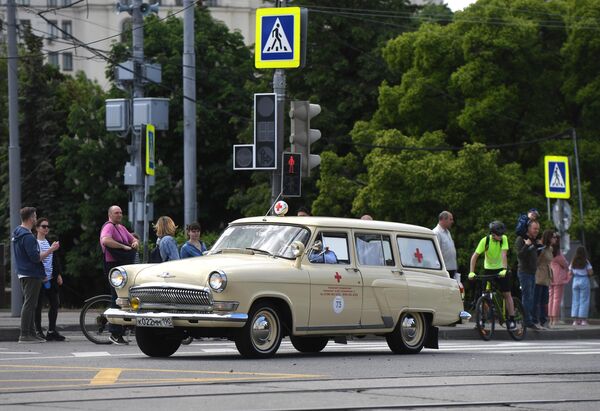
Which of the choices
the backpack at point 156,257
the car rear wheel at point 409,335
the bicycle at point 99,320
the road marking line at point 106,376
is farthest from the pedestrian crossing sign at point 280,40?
the road marking line at point 106,376

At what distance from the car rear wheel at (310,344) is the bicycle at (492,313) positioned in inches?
204

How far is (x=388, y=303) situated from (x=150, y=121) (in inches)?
588

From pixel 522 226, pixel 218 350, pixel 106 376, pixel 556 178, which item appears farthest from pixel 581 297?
pixel 106 376

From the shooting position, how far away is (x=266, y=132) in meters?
23.2

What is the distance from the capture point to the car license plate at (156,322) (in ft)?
51.4

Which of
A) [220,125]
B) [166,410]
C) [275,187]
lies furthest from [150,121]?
[220,125]

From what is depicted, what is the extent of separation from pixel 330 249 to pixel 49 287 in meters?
5.62

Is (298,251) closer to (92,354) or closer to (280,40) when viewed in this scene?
(92,354)

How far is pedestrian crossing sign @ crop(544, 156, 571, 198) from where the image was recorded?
30531 millimetres

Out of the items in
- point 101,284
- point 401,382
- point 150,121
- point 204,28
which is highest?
point 204,28

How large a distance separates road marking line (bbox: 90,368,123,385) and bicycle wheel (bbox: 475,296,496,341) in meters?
9.67

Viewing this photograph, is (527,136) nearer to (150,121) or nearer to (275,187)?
(150,121)

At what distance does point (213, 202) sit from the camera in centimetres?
6353

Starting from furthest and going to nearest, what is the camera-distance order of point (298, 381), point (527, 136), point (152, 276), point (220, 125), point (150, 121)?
1. point (220, 125)
2. point (527, 136)
3. point (150, 121)
4. point (152, 276)
5. point (298, 381)
